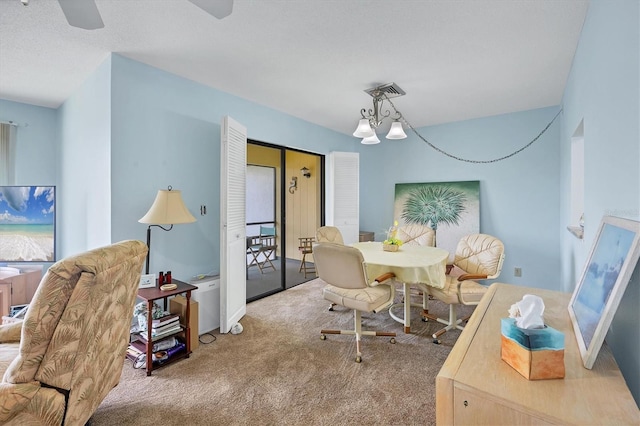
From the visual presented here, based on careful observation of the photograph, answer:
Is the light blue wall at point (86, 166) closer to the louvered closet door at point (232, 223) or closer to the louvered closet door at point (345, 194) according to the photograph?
the louvered closet door at point (232, 223)

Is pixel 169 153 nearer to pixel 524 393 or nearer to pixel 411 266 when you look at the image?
pixel 411 266

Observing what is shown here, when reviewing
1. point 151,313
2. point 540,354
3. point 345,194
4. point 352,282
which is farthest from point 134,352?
point 345,194

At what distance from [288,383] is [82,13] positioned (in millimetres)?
2791

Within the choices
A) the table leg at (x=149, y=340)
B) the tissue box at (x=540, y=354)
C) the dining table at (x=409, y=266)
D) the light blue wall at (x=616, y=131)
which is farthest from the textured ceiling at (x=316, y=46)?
the table leg at (x=149, y=340)

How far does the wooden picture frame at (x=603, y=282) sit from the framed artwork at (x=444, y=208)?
3.33 m

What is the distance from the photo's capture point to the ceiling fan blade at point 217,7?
66.1 inches

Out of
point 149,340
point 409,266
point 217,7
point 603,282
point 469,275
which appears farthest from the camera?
point 469,275

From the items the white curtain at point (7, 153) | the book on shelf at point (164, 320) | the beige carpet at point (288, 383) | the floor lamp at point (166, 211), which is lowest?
the beige carpet at point (288, 383)

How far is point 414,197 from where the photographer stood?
489 cm

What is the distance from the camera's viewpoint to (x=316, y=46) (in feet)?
7.70

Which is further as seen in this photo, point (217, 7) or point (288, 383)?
point (288, 383)

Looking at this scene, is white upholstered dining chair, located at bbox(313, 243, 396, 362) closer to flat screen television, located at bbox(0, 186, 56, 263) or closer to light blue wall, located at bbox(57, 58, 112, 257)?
light blue wall, located at bbox(57, 58, 112, 257)

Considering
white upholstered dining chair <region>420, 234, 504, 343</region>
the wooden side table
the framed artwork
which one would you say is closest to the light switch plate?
the wooden side table

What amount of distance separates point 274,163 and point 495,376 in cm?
572
